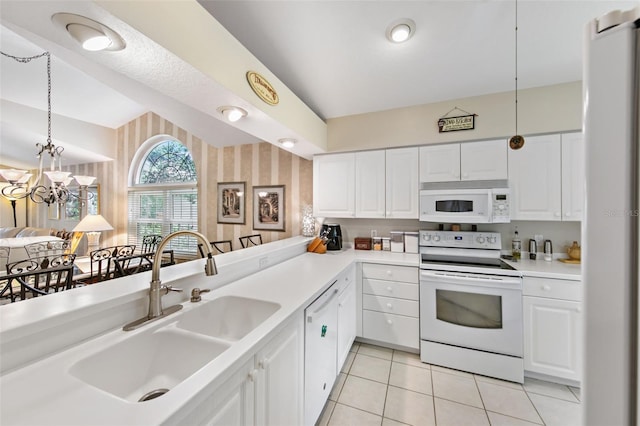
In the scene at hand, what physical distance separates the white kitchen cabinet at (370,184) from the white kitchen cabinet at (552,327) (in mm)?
1510

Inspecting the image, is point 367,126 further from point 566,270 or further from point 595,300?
point 595,300

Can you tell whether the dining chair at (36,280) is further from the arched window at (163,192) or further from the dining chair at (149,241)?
the arched window at (163,192)

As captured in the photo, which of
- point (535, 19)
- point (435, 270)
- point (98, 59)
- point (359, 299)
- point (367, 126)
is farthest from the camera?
point (367, 126)

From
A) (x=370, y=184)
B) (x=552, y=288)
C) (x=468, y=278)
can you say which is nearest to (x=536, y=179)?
(x=552, y=288)

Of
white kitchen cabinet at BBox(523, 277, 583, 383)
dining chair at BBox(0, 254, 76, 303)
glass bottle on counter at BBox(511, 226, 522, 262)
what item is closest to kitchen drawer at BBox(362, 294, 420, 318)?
white kitchen cabinet at BBox(523, 277, 583, 383)

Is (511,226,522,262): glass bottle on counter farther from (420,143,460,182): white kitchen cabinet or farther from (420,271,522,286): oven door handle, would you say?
(420,143,460,182): white kitchen cabinet

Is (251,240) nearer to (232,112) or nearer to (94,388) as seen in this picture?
(232,112)

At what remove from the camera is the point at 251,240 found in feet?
13.0

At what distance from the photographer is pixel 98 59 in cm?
124

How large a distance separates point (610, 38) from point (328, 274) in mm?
1752

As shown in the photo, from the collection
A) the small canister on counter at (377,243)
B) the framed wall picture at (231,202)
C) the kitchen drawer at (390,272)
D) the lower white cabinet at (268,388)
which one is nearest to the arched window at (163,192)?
the framed wall picture at (231,202)

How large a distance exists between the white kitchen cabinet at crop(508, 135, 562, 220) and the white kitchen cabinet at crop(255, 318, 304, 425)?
2388mm

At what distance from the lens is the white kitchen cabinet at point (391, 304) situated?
7.93ft

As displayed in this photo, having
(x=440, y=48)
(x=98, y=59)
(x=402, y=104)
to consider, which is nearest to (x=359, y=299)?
(x=402, y=104)
